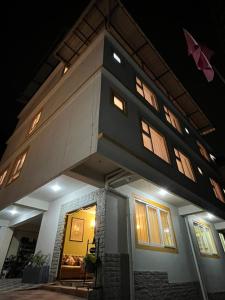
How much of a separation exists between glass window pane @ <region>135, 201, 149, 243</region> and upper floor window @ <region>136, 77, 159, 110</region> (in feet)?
15.8

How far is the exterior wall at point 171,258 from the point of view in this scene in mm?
5734

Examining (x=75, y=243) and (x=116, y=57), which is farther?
(x=75, y=243)

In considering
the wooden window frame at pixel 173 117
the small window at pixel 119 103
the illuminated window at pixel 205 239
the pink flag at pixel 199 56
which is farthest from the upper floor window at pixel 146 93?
the illuminated window at pixel 205 239

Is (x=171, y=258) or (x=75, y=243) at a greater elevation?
(x=75, y=243)

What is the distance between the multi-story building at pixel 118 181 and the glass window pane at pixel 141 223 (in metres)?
0.04

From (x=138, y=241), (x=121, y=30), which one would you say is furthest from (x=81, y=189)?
(x=121, y=30)

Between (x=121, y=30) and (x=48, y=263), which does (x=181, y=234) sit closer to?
(x=48, y=263)

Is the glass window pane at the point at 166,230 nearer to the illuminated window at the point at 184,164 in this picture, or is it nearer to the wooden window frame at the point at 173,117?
the illuminated window at the point at 184,164

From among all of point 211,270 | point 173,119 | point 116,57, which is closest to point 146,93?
point 116,57

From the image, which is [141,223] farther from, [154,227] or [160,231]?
[160,231]

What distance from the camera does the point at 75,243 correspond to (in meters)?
8.34

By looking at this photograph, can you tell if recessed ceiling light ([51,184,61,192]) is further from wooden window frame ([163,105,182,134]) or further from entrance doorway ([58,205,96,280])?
wooden window frame ([163,105,182,134])

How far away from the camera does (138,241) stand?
5.96 m

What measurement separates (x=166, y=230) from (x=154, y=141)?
3834mm
